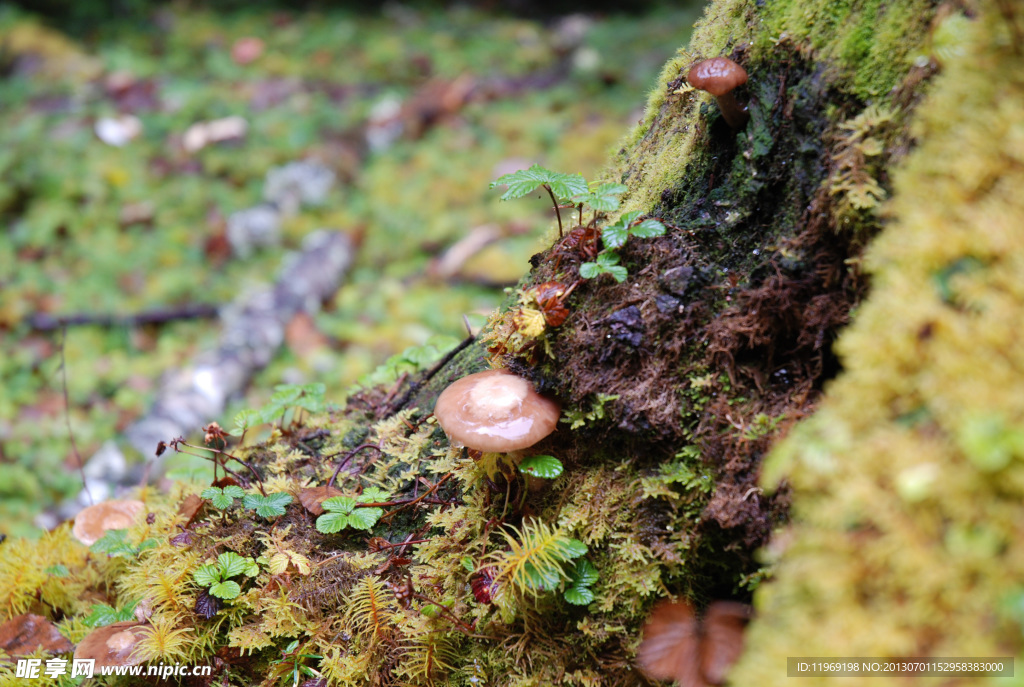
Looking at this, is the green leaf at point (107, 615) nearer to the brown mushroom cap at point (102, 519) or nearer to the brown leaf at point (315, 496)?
the brown mushroom cap at point (102, 519)

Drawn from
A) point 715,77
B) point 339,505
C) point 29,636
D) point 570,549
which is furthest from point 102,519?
point 715,77

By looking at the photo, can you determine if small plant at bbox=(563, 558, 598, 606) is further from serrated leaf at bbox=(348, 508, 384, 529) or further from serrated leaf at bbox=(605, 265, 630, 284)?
serrated leaf at bbox=(605, 265, 630, 284)

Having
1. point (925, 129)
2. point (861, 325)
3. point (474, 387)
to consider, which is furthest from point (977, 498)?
point (474, 387)

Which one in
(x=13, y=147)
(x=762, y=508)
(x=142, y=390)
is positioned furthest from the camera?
(x=13, y=147)

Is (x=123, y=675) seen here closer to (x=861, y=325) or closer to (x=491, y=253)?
(x=861, y=325)

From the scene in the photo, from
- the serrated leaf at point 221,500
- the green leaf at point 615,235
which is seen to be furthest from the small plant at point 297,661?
the green leaf at point 615,235

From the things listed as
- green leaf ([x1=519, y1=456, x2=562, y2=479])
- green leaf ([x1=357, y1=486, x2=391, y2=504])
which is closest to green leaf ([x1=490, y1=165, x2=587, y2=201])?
green leaf ([x1=519, y1=456, x2=562, y2=479])

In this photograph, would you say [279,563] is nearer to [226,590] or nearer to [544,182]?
[226,590]

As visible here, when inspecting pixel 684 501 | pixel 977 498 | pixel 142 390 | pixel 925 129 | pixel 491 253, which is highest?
pixel 925 129
